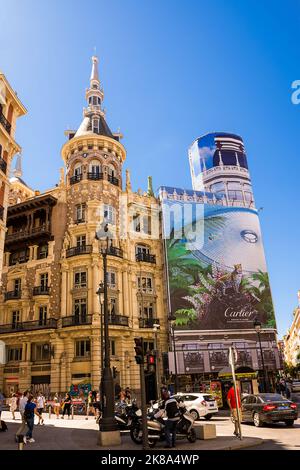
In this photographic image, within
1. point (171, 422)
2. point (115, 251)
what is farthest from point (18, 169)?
point (171, 422)

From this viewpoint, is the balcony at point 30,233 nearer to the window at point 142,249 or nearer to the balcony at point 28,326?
the balcony at point 28,326

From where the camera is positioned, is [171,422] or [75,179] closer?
[171,422]

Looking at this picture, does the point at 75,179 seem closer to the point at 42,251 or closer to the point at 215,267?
the point at 42,251

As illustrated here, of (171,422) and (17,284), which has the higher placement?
(17,284)

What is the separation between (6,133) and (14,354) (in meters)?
21.5

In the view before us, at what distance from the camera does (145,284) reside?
38.4m

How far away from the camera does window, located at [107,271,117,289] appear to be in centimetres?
3512

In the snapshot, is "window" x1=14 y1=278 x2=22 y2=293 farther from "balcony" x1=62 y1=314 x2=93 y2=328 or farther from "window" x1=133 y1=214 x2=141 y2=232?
"window" x1=133 y1=214 x2=141 y2=232

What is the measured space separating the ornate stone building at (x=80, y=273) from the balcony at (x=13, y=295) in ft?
0.31

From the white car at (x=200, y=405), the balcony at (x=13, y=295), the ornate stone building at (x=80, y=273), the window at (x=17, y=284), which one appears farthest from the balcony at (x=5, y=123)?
the window at (x=17, y=284)

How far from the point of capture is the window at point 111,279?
115 ft
